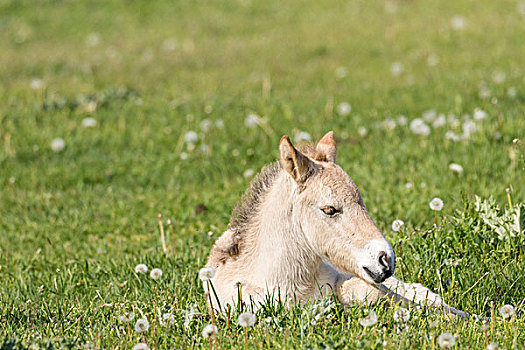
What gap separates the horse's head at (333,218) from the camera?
435cm

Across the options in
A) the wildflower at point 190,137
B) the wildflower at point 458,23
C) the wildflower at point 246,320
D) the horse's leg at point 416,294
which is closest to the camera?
the wildflower at point 246,320

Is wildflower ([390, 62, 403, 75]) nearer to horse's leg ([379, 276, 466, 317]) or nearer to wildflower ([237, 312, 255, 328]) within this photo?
horse's leg ([379, 276, 466, 317])

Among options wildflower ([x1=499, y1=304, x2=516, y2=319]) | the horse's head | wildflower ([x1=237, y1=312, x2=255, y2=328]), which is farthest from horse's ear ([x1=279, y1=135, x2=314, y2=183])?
wildflower ([x1=499, y1=304, x2=516, y2=319])

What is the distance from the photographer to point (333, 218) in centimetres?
452

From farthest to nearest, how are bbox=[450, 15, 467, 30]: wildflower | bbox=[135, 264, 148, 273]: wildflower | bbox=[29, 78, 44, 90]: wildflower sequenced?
bbox=[450, 15, 467, 30]: wildflower → bbox=[29, 78, 44, 90]: wildflower → bbox=[135, 264, 148, 273]: wildflower

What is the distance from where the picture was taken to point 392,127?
9.82 metres

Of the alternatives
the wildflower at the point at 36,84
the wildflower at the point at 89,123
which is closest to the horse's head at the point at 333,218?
the wildflower at the point at 89,123

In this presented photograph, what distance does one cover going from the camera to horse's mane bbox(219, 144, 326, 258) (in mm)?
5059

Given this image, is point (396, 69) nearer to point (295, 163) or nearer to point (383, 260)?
point (295, 163)

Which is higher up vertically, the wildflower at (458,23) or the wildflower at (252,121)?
the wildflower at (252,121)

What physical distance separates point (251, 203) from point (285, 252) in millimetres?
528

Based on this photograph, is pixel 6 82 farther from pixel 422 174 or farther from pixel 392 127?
pixel 422 174

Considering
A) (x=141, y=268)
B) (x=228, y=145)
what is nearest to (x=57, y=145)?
(x=228, y=145)

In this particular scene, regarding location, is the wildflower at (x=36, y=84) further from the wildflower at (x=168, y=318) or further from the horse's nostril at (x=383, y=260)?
the horse's nostril at (x=383, y=260)
